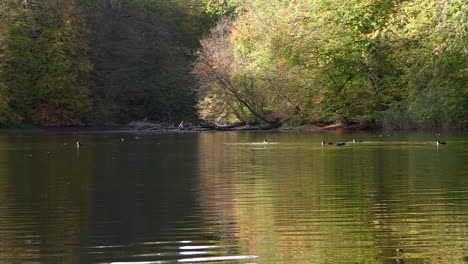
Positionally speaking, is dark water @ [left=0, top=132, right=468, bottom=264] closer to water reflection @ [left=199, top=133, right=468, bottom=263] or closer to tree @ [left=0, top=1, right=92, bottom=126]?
water reflection @ [left=199, top=133, right=468, bottom=263]

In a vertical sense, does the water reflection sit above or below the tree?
below

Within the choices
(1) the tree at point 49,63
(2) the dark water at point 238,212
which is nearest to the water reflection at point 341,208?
(2) the dark water at point 238,212

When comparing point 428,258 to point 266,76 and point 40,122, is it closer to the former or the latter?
point 266,76

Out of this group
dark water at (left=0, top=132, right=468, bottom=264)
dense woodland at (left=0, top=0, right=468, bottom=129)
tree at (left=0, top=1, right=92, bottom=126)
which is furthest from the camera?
tree at (left=0, top=1, right=92, bottom=126)

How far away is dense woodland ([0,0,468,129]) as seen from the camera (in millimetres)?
49156

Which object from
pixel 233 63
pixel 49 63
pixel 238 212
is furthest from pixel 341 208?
pixel 49 63

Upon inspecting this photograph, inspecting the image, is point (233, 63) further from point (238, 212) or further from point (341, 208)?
point (238, 212)

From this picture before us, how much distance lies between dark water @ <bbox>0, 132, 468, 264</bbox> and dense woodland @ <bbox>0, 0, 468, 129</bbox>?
48.6 feet

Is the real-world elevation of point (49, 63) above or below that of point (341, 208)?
above

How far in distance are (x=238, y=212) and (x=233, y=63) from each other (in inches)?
2024

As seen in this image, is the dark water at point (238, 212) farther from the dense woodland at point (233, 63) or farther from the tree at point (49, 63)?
the tree at point (49, 63)

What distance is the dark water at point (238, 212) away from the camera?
412 inches

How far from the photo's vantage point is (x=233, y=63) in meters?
65.2

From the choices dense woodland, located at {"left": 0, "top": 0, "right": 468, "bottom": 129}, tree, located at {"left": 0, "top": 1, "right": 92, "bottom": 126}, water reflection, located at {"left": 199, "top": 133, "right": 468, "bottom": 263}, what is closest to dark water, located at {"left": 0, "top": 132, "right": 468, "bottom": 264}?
water reflection, located at {"left": 199, "top": 133, "right": 468, "bottom": 263}
